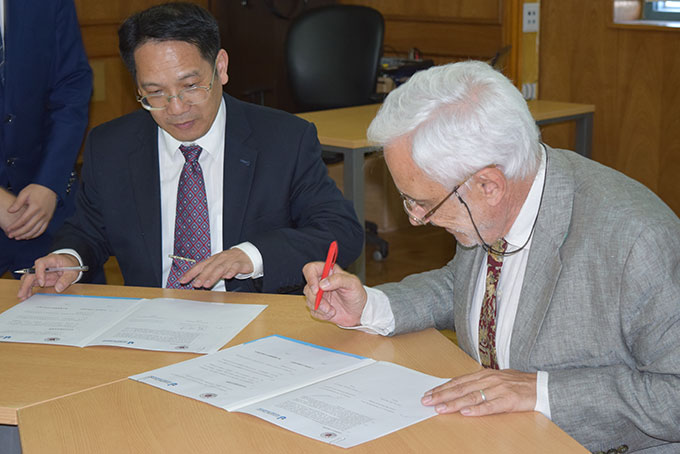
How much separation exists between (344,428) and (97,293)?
99 centimetres

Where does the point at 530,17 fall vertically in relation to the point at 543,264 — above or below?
above

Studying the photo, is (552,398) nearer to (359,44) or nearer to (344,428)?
(344,428)

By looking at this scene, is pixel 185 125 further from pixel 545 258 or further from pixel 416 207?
pixel 545 258

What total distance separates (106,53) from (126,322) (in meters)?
4.67

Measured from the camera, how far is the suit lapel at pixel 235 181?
2.31 m

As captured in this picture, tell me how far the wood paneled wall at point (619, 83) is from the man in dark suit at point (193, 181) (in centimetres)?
312

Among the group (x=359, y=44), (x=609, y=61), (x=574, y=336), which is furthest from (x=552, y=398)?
(x=609, y=61)

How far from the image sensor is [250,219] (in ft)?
7.64

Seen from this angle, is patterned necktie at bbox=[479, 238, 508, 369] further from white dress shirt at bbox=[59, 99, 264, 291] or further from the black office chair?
the black office chair

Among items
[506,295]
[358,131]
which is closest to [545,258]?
[506,295]

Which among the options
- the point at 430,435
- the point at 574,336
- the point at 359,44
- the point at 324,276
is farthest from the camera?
the point at 359,44

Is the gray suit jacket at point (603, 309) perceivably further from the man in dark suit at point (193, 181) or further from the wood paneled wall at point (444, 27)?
the wood paneled wall at point (444, 27)

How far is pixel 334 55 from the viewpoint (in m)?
4.88

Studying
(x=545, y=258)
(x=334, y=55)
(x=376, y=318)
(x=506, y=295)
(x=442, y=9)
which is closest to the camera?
(x=545, y=258)
